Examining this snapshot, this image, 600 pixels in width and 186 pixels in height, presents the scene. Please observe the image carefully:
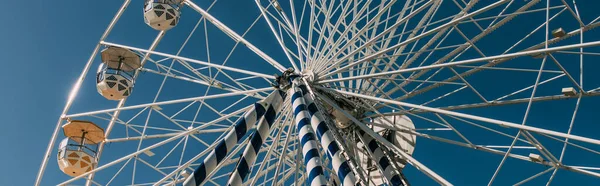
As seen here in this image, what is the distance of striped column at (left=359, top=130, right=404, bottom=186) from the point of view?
1208 cm

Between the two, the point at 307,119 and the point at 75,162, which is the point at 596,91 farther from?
the point at 75,162

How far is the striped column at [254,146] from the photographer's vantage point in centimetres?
1052

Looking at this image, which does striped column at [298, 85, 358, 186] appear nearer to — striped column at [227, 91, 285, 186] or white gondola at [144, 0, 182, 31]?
striped column at [227, 91, 285, 186]

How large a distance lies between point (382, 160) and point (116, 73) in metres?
7.01

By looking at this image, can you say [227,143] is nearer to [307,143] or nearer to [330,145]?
[307,143]

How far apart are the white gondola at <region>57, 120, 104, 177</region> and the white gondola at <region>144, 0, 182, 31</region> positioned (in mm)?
2951

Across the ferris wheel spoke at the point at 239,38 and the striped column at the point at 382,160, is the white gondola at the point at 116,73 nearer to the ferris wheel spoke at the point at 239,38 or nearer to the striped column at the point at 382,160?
the ferris wheel spoke at the point at 239,38

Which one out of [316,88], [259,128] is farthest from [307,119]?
[316,88]

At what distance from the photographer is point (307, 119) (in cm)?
1088

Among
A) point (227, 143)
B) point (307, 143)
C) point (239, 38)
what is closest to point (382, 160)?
point (307, 143)

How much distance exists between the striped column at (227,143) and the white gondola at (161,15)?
4.72 m

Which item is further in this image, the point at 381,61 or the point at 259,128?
the point at 381,61

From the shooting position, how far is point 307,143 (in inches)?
410

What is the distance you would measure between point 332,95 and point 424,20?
2926 millimetres
